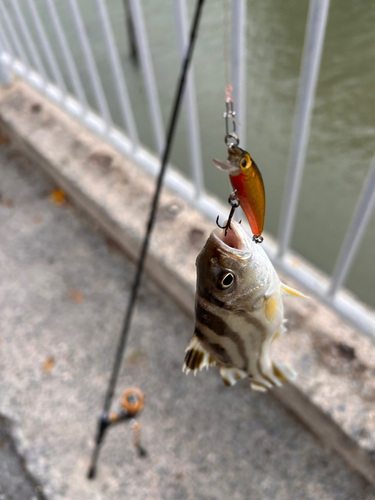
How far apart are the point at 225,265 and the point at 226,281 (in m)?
0.04

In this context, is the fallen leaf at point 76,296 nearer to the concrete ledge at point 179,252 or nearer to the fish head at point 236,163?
the concrete ledge at point 179,252

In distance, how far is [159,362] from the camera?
241 centimetres

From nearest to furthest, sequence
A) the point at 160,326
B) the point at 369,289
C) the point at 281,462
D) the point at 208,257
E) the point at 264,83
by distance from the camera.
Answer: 1. the point at 208,257
2. the point at 281,462
3. the point at 160,326
4. the point at 369,289
5. the point at 264,83

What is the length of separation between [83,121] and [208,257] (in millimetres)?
2816

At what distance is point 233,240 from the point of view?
2.25 feet

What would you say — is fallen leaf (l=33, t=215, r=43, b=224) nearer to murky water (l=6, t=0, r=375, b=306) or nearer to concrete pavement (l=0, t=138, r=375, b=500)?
concrete pavement (l=0, t=138, r=375, b=500)

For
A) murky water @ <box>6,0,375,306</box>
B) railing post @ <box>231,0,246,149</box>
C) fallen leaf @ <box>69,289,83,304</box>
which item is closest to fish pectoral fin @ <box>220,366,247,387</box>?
railing post @ <box>231,0,246,149</box>

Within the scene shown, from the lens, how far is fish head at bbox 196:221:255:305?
0.67 metres

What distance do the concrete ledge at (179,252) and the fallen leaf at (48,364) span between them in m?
0.86

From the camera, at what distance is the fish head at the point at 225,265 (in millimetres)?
671

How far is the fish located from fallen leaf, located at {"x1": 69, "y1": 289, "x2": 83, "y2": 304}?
7.61 ft

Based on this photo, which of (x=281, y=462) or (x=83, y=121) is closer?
(x=281, y=462)

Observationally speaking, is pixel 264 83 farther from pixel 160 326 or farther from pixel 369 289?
pixel 160 326

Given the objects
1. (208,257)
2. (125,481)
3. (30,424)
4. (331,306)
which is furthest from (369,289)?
(208,257)
